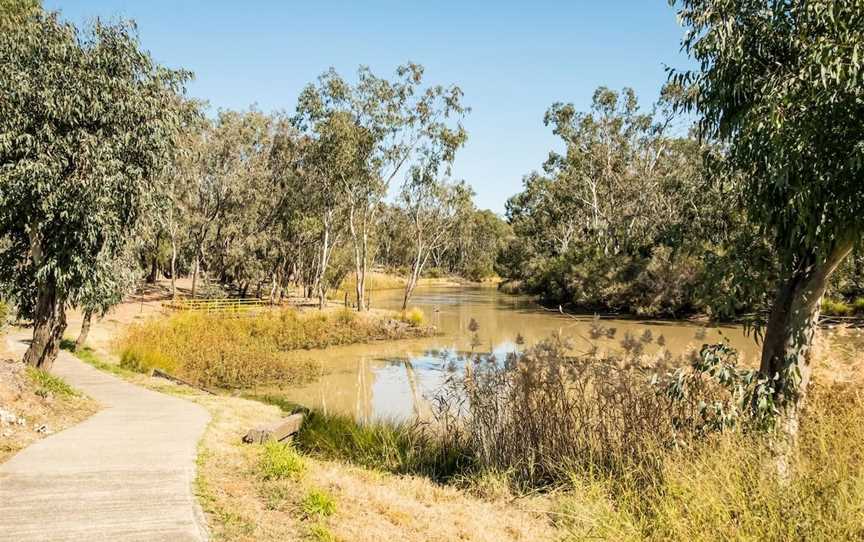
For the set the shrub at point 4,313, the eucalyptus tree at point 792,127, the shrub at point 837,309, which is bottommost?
the shrub at point 4,313

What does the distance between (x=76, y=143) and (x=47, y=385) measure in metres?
3.52

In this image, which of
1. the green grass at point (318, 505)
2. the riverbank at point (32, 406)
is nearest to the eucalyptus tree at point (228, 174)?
the riverbank at point (32, 406)

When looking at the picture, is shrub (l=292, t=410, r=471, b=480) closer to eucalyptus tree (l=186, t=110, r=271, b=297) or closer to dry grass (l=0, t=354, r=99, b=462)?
dry grass (l=0, t=354, r=99, b=462)

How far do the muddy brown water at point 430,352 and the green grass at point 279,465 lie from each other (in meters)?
1.84

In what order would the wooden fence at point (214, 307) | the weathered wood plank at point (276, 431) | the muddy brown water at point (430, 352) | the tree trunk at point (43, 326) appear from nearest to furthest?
the weathered wood plank at point (276, 431)
the tree trunk at point (43, 326)
the muddy brown water at point (430, 352)
the wooden fence at point (214, 307)

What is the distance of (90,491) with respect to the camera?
5016 millimetres

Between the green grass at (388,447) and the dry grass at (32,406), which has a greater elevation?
the dry grass at (32,406)

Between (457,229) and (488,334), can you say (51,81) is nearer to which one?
(488,334)

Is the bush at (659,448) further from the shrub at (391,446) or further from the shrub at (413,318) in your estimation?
the shrub at (413,318)

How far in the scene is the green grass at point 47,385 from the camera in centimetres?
838

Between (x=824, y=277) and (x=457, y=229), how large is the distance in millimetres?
68803

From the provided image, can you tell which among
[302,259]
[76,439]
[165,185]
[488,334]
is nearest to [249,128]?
[302,259]

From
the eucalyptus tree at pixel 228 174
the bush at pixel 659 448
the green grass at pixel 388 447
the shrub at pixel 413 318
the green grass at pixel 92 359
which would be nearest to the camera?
the bush at pixel 659 448

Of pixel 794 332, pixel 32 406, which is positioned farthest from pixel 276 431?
pixel 794 332
